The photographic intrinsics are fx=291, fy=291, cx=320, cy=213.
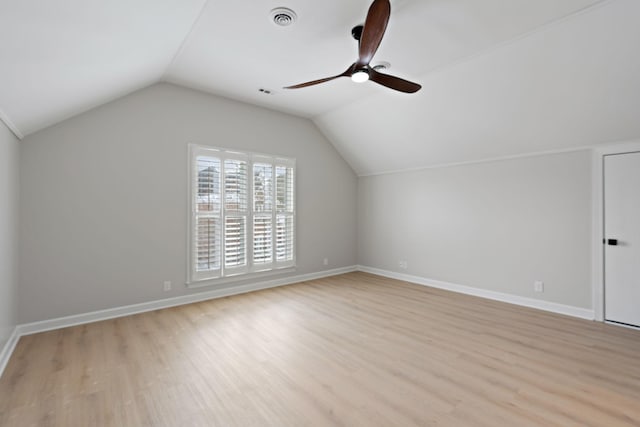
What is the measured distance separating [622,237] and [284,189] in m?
4.59

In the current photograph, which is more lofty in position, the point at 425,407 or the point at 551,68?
the point at 551,68

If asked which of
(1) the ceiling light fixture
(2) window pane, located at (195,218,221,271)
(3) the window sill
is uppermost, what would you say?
(1) the ceiling light fixture

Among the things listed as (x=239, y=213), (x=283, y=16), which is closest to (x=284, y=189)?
(x=239, y=213)

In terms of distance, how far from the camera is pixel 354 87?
4.15m

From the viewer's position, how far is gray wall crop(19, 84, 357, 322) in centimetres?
319

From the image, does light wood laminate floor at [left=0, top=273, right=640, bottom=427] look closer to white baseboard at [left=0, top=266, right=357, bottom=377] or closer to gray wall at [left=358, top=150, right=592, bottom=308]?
white baseboard at [left=0, top=266, right=357, bottom=377]

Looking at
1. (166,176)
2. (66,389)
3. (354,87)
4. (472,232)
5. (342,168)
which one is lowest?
(66,389)

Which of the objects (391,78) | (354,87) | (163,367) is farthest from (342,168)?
(163,367)

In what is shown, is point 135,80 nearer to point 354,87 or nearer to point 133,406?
point 354,87

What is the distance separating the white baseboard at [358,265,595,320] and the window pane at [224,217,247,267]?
2864 mm

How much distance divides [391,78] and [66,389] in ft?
12.1

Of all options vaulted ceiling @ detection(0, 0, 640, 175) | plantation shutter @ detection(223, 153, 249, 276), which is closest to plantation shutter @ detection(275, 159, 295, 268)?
plantation shutter @ detection(223, 153, 249, 276)

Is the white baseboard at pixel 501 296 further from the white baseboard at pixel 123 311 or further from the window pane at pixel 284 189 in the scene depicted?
the window pane at pixel 284 189

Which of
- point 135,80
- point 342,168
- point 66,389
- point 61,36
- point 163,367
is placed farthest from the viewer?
point 342,168
